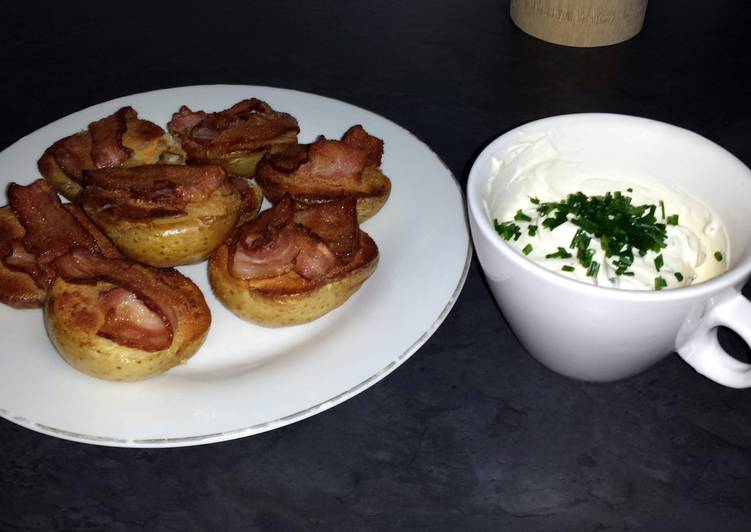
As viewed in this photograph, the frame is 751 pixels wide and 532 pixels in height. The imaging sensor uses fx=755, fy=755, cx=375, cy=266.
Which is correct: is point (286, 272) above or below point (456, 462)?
above

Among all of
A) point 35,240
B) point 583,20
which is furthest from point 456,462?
point 583,20

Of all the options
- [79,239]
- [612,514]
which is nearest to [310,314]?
[79,239]

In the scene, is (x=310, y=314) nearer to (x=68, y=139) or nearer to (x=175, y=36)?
(x=68, y=139)

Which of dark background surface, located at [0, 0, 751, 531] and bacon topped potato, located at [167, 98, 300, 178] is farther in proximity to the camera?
bacon topped potato, located at [167, 98, 300, 178]

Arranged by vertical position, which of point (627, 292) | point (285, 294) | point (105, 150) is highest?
point (627, 292)

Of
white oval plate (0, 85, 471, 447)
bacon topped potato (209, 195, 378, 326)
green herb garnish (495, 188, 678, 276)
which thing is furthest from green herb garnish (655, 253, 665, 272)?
bacon topped potato (209, 195, 378, 326)

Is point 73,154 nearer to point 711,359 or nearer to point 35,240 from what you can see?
point 35,240

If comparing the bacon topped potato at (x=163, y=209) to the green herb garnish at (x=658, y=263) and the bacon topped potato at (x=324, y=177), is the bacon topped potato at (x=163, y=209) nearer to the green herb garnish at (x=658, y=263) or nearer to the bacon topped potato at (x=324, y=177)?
the bacon topped potato at (x=324, y=177)

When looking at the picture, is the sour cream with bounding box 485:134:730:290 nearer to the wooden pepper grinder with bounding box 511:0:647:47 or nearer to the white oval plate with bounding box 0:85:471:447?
the white oval plate with bounding box 0:85:471:447
